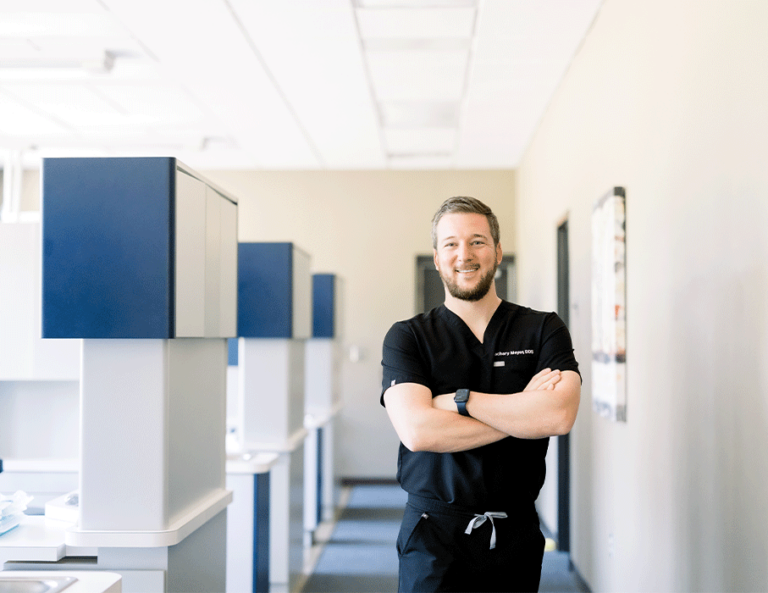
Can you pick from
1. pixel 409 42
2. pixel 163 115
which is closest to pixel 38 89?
pixel 163 115

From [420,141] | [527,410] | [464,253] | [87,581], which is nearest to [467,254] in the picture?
[464,253]

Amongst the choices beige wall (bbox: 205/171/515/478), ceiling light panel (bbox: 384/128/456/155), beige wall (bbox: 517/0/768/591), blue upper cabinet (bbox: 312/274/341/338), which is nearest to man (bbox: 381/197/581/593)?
beige wall (bbox: 517/0/768/591)

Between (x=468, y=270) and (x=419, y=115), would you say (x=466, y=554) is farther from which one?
(x=419, y=115)

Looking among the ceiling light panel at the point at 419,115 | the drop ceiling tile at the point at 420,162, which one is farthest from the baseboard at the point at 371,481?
the ceiling light panel at the point at 419,115

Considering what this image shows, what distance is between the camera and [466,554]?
1.65 metres

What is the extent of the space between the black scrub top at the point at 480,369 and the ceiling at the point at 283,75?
2172 mm

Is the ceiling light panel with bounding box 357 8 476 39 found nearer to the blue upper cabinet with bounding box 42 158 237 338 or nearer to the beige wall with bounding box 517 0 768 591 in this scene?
the beige wall with bounding box 517 0 768 591

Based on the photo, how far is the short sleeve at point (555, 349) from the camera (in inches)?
70.7

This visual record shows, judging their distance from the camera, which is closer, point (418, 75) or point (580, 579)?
point (580, 579)

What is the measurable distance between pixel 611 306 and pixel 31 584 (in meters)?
2.37

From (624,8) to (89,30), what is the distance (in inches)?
109

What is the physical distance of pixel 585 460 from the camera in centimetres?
396

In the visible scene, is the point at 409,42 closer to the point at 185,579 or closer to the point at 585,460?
the point at 585,460

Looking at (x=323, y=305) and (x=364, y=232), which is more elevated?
(x=364, y=232)
